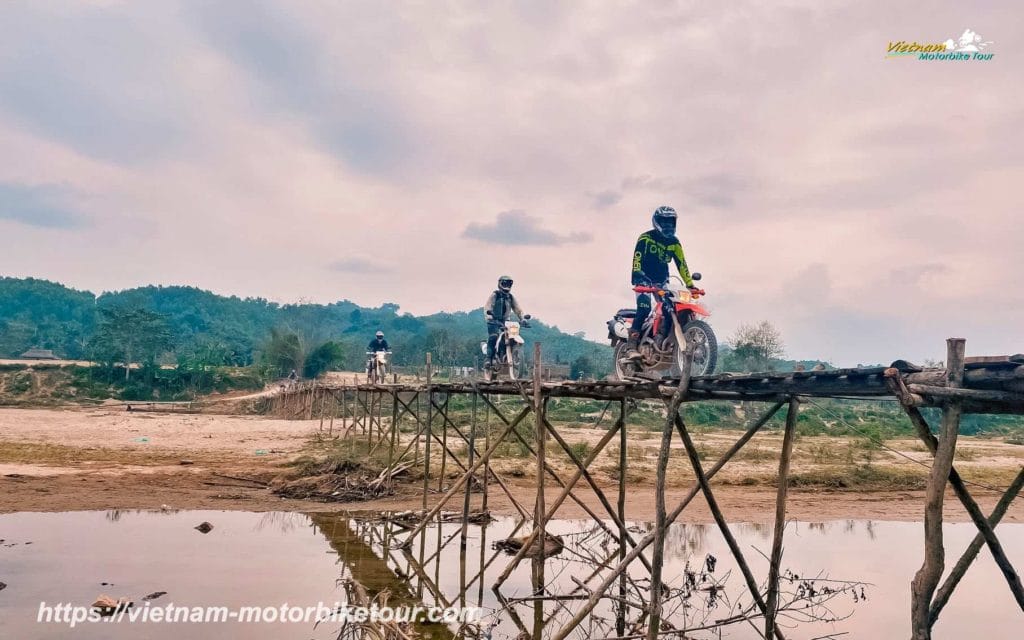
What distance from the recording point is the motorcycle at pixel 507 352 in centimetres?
1421

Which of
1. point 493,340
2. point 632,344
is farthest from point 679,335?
point 493,340

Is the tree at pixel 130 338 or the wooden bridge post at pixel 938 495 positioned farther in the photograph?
the tree at pixel 130 338

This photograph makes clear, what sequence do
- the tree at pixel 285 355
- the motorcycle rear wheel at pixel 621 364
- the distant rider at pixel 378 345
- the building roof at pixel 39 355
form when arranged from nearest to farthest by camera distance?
the motorcycle rear wheel at pixel 621 364, the distant rider at pixel 378 345, the tree at pixel 285 355, the building roof at pixel 39 355

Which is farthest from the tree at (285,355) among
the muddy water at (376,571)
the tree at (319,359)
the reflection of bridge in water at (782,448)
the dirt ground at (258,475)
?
the reflection of bridge in water at (782,448)

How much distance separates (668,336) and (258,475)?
50.5 feet

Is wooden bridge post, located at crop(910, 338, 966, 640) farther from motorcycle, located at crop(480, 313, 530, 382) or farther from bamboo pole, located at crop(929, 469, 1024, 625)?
motorcycle, located at crop(480, 313, 530, 382)

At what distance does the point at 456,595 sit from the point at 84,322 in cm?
10945

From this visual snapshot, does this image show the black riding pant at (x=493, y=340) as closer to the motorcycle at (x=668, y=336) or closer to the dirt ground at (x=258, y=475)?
the motorcycle at (x=668, y=336)

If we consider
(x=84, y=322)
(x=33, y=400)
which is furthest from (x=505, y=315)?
(x=84, y=322)

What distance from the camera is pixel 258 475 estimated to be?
2112 centimetres

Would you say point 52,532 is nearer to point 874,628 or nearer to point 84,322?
point 874,628

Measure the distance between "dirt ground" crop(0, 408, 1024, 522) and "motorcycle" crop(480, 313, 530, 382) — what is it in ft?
16.0

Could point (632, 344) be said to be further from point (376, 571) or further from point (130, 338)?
point (130, 338)

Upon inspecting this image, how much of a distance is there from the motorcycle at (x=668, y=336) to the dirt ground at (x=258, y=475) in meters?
7.99
